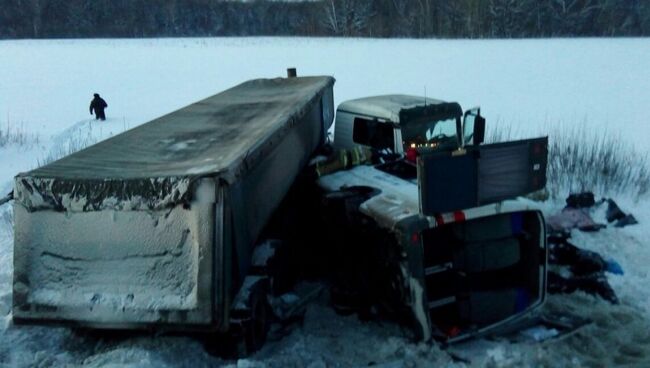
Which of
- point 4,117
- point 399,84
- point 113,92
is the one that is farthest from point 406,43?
point 4,117

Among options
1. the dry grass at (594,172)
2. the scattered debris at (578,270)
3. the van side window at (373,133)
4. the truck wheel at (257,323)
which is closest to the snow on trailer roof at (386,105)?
the van side window at (373,133)

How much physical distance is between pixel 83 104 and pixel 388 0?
1798 inches

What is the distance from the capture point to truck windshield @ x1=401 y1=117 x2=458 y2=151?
814 centimetres

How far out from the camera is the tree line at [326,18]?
5744 centimetres

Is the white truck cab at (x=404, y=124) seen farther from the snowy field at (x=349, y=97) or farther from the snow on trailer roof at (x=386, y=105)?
the snowy field at (x=349, y=97)

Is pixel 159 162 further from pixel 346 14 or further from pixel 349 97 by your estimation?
pixel 346 14

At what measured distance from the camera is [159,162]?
15.9 ft

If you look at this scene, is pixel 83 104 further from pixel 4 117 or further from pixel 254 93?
pixel 254 93

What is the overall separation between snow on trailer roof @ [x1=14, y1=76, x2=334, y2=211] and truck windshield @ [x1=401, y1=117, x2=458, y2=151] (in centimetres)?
144

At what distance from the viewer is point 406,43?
46.5 m

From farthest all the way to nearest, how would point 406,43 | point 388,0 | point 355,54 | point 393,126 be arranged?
point 388,0
point 406,43
point 355,54
point 393,126

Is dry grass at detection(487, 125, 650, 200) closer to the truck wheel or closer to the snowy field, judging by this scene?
the snowy field

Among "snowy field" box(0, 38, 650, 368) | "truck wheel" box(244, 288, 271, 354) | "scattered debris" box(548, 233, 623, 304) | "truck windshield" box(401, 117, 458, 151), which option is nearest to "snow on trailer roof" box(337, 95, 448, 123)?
"truck windshield" box(401, 117, 458, 151)

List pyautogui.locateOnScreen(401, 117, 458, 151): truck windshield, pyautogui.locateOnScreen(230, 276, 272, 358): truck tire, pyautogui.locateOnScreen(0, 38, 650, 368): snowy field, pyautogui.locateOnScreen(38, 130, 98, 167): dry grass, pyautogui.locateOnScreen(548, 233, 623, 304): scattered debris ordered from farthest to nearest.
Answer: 1. pyautogui.locateOnScreen(38, 130, 98, 167): dry grass
2. pyautogui.locateOnScreen(401, 117, 458, 151): truck windshield
3. pyautogui.locateOnScreen(548, 233, 623, 304): scattered debris
4. pyautogui.locateOnScreen(0, 38, 650, 368): snowy field
5. pyautogui.locateOnScreen(230, 276, 272, 358): truck tire
